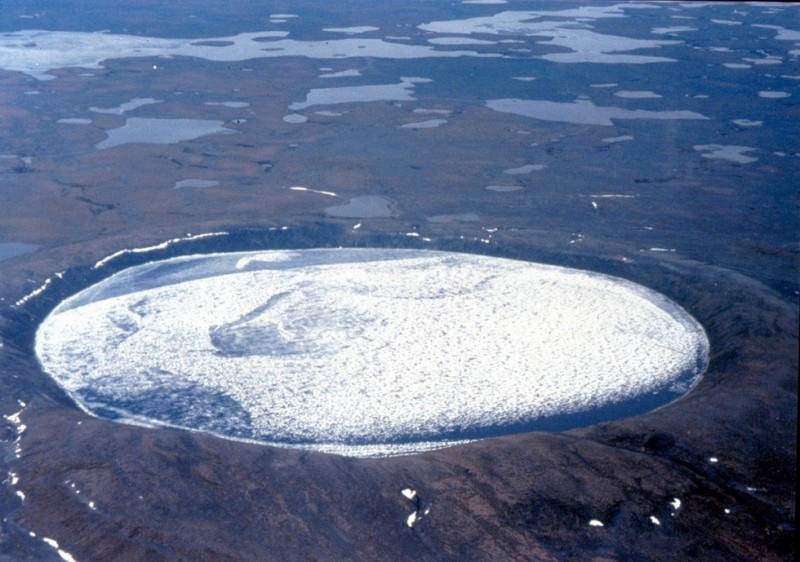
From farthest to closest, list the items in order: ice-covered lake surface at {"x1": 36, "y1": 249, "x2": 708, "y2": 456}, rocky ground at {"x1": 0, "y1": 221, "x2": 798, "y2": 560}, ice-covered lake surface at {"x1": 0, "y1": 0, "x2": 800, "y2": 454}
→ ice-covered lake surface at {"x1": 0, "y1": 0, "x2": 800, "y2": 454}, ice-covered lake surface at {"x1": 36, "y1": 249, "x2": 708, "y2": 456}, rocky ground at {"x1": 0, "y1": 221, "x2": 798, "y2": 560}

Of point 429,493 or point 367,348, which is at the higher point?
point 429,493

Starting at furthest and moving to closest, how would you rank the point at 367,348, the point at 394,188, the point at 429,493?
the point at 394,188, the point at 367,348, the point at 429,493

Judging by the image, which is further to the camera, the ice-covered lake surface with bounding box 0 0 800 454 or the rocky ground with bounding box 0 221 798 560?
the ice-covered lake surface with bounding box 0 0 800 454

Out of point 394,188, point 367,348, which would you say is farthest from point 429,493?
point 394,188

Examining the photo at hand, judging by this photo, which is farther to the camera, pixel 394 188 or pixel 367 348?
pixel 394 188

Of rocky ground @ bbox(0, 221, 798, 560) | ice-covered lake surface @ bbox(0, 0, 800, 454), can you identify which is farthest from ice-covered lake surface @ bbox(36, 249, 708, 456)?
rocky ground @ bbox(0, 221, 798, 560)

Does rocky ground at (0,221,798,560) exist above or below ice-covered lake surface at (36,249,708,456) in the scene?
A: above

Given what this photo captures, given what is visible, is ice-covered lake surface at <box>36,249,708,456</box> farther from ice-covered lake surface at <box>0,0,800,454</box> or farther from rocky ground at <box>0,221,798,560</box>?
rocky ground at <box>0,221,798,560</box>

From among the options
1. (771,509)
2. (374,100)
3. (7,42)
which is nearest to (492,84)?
(374,100)

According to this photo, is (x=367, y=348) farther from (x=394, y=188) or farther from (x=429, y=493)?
(x=394, y=188)

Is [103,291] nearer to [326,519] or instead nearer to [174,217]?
[174,217]
